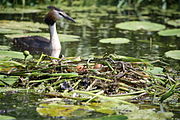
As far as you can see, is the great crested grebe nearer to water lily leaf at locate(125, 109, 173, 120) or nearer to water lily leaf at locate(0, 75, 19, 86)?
water lily leaf at locate(0, 75, 19, 86)

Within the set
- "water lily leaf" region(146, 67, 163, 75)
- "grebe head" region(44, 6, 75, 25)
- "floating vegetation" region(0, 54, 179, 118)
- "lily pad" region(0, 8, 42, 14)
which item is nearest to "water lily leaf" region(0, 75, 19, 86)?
"floating vegetation" region(0, 54, 179, 118)

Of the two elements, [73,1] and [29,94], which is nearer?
[29,94]

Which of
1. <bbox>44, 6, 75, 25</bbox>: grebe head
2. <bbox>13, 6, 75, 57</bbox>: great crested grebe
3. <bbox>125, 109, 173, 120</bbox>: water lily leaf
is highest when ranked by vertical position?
<bbox>44, 6, 75, 25</bbox>: grebe head

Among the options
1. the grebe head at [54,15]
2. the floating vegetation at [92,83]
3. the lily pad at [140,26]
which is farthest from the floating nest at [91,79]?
the lily pad at [140,26]

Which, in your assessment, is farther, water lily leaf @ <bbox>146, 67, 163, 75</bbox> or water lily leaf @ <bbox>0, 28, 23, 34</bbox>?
water lily leaf @ <bbox>0, 28, 23, 34</bbox>

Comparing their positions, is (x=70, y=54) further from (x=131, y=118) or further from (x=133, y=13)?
(x=133, y=13)

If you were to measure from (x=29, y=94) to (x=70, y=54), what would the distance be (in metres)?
3.07

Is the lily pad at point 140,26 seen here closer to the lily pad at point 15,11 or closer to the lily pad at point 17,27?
the lily pad at point 17,27

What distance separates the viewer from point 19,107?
4.87 metres

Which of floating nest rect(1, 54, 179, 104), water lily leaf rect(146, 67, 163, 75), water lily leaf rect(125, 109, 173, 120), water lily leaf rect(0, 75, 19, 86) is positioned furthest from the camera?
water lily leaf rect(146, 67, 163, 75)

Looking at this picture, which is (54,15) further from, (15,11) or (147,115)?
(147,115)

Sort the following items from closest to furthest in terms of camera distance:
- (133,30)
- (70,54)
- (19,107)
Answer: (19,107) < (70,54) < (133,30)

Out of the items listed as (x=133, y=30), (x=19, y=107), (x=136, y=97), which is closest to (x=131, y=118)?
(x=136, y=97)

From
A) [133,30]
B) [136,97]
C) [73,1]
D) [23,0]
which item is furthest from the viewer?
[73,1]
